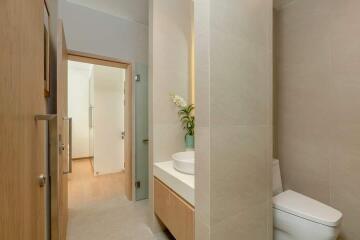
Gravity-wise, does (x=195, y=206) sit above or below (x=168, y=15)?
below

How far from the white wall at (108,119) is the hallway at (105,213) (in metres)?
0.52

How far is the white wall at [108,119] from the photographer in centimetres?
368

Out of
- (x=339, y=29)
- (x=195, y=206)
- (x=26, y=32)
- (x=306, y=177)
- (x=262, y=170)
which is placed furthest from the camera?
(x=306, y=177)

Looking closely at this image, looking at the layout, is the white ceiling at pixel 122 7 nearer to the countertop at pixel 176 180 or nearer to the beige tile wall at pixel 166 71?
the beige tile wall at pixel 166 71

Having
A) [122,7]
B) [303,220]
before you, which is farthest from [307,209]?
[122,7]

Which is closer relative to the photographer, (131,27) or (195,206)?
(195,206)

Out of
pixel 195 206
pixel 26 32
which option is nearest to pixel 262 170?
pixel 195 206

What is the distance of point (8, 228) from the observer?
39 centimetres

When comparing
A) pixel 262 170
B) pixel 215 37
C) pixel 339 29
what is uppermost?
pixel 339 29

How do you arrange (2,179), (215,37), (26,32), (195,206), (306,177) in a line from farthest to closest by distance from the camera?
(306,177) < (195,206) < (215,37) < (26,32) < (2,179)

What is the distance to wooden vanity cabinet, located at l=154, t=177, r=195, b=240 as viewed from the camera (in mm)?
1157

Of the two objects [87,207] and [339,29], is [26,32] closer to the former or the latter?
[339,29]

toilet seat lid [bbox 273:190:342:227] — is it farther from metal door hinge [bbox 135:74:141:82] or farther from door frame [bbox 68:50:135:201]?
metal door hinge [bbox 135:74:141:82]

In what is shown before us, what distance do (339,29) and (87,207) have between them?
3.26 meters
